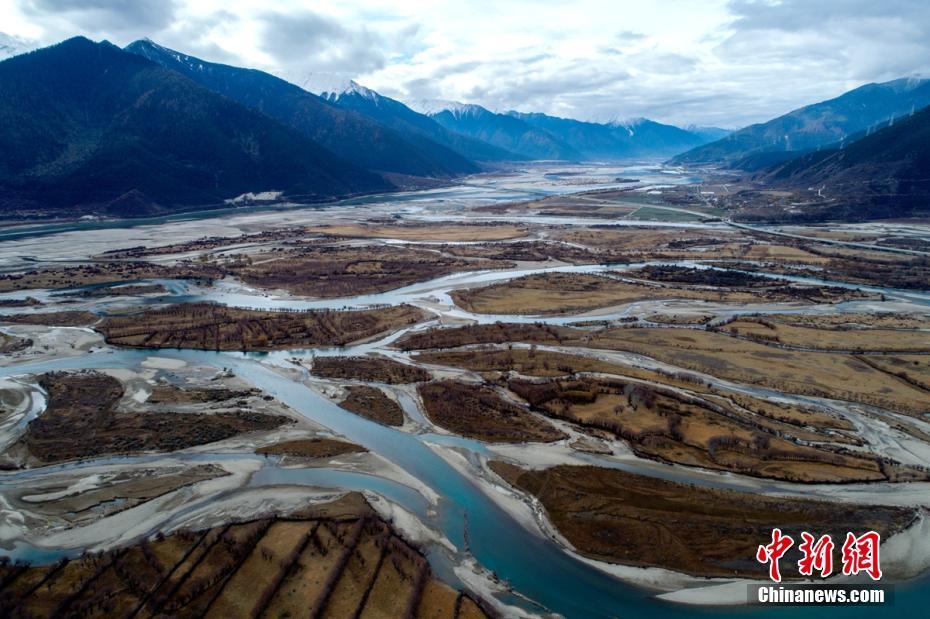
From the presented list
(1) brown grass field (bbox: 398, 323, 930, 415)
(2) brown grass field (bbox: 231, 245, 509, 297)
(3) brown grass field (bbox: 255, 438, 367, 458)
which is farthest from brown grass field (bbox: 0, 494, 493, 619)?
(2) brown grass field (bbox: 231, 245, 509, 297)

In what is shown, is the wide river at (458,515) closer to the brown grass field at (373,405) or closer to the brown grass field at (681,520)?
the brown grass field at (373,405)

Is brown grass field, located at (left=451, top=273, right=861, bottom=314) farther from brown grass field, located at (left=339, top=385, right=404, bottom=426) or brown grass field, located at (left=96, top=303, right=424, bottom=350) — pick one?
Result: brown grass field, located at (left=339, top=385, right=404, bottom=426)

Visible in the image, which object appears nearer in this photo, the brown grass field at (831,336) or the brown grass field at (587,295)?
the brown grass field at (831,336)

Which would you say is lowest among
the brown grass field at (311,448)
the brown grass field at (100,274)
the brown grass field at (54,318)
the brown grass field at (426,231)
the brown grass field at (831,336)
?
the brown grass field at (831,336)

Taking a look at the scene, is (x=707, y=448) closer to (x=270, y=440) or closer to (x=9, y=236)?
(x=270, y=440)

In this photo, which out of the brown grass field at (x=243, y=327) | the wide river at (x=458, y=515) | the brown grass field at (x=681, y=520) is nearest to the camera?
the wide river at (x=458, y=515)

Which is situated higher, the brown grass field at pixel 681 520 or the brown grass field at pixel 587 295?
the brown grass field at pixel 587 295

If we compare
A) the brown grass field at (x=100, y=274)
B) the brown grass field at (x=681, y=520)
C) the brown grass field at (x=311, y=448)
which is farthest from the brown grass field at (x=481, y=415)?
the brown grass field at (x=100, y=274)

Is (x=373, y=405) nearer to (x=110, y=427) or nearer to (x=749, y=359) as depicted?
(x=110, y=427)

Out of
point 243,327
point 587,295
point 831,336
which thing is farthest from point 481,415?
point 831,336
